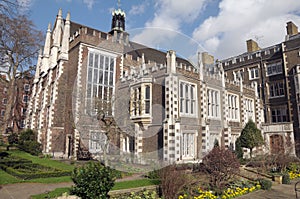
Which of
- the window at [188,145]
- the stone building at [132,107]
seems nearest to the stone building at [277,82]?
the stone building at [132,107]

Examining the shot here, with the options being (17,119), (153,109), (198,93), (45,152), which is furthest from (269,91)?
(17,119)

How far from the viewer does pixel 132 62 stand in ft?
83.5

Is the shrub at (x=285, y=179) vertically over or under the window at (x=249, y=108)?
under

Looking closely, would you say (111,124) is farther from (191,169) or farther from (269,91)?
(269,91)

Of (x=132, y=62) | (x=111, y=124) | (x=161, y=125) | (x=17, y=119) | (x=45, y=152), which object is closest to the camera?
(x=111, y=124)

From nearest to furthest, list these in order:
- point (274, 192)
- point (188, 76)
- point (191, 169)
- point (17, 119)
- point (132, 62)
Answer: point (274, 192) → point (191, 169) → point (188, 76) → point (132, 62) → point (17, 119)

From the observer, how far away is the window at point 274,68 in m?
28.5

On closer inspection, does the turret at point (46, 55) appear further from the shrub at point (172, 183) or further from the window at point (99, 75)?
the shrub at point (172, 183)

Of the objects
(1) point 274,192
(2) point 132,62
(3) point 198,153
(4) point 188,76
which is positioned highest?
(2) point 132,62

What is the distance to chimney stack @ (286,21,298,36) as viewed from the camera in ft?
101

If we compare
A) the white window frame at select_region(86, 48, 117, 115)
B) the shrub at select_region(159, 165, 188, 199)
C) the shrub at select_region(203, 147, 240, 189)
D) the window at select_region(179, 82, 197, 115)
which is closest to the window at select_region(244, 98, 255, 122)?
the window at select_region(179, 82, 197, 115)

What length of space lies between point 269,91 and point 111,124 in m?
22.9

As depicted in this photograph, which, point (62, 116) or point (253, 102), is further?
point (253, 102)

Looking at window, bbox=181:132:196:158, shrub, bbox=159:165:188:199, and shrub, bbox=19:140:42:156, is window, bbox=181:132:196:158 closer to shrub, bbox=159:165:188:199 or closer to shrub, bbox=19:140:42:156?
shrub, bbox=159:165:188:199
